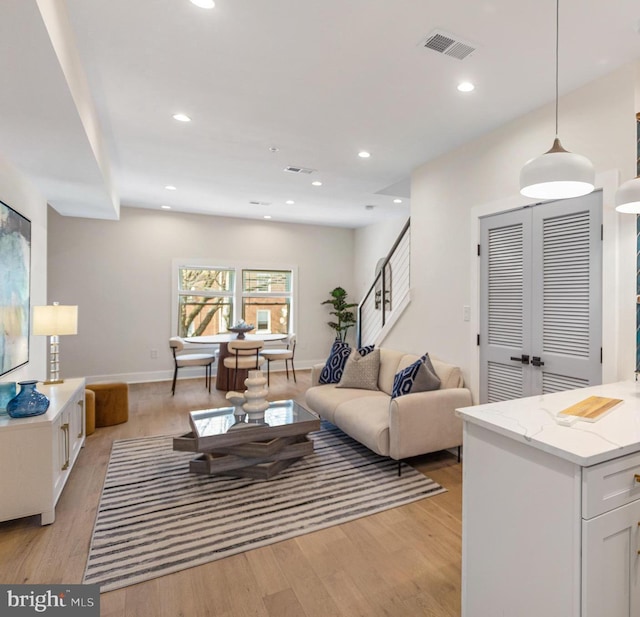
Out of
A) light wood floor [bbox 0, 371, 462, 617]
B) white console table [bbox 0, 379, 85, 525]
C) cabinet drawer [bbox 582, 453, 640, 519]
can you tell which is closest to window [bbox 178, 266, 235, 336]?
light wood floor [bbox 0, 371, 462, 617]

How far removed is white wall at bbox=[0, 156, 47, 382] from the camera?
3.02 m

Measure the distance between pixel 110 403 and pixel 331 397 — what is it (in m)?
2.47

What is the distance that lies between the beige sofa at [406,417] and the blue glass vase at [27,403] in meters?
2.26

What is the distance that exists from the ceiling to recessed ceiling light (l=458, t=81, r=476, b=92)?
0.04m

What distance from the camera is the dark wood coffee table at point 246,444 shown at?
8.82 ft

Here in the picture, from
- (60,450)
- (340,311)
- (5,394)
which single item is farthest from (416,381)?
(340,311)

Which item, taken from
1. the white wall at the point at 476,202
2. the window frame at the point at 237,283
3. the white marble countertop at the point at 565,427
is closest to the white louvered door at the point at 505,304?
the white wall at the point at 476,202

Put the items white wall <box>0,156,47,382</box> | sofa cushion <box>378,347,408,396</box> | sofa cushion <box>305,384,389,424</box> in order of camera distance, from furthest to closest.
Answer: sofa cushion <box>378,347,408,396</box> → sofa cushion <box>305,384,389,424</box> → white wall <box>0,156,47,382</box>

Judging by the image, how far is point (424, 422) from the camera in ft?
9.62

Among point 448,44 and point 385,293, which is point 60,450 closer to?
point 448,44

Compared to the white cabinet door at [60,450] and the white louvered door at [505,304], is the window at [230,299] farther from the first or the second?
the white louvered door at [505,304]

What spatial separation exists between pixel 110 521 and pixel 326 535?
1.37 meters

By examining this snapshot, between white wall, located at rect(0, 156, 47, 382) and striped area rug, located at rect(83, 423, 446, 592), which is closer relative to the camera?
striped area rug, located at rect(83, 423, 446, 592)
